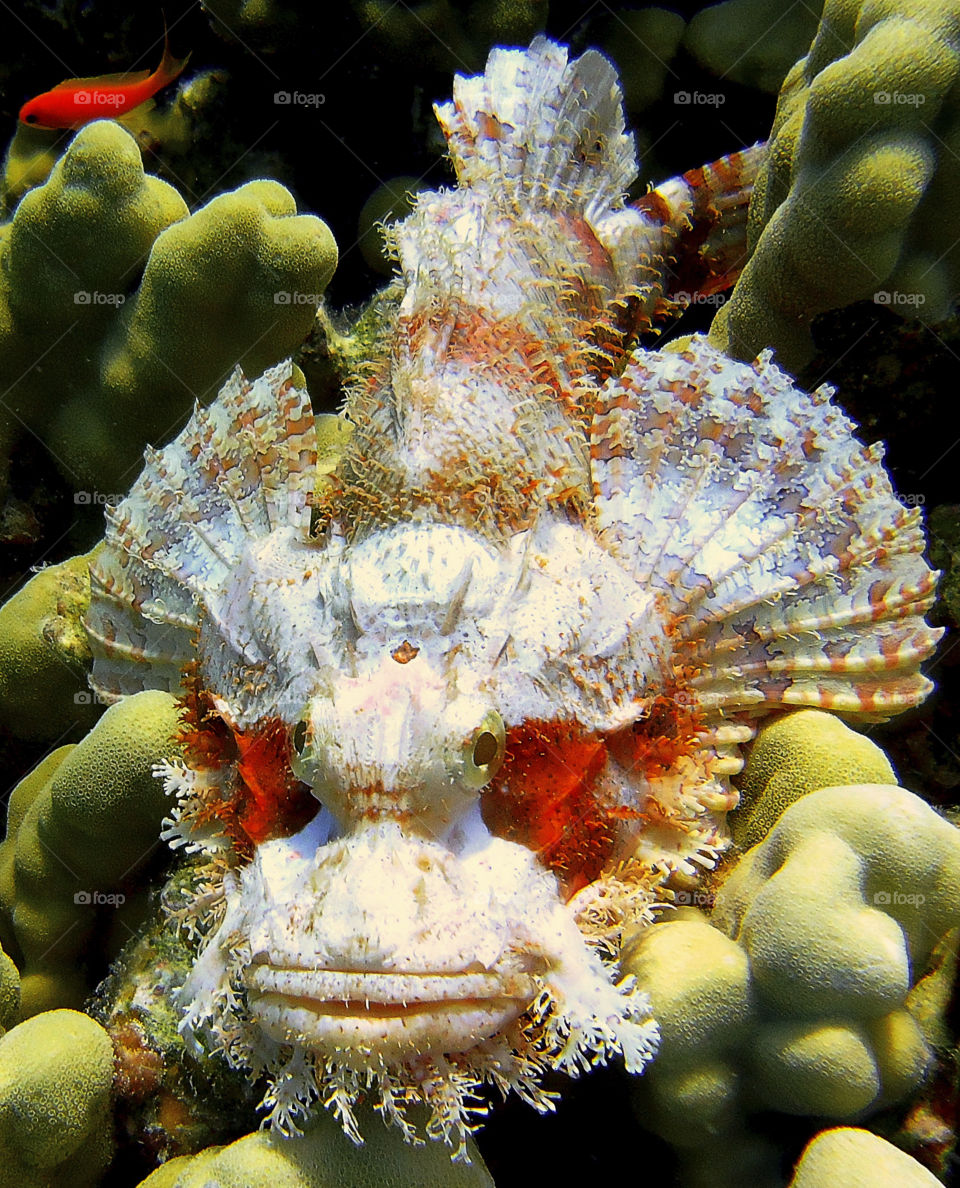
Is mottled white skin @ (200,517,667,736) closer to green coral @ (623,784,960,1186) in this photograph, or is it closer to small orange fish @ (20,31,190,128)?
green coral @ (623,784,960,1186)

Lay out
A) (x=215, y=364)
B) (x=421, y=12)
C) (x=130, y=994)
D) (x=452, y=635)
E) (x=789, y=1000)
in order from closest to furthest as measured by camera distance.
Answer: (x=789, y=1000), (x=452, y=635), (x=130, y=994), (x=215, y=364), (x=421, y=12)

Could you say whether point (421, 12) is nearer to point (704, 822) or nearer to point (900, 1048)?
point (704, 822)

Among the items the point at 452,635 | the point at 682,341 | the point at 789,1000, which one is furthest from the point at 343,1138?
the point at 682,341

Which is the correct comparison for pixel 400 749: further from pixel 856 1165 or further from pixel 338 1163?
pixel 856 1165

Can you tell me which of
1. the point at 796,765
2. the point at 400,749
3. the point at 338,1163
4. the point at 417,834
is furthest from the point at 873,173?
the point at 338,1163

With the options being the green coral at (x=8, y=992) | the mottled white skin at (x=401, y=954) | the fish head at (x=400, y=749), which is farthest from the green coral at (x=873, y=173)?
the green coral at (x=8, y=992)

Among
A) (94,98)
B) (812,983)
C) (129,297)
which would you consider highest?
(94,98)

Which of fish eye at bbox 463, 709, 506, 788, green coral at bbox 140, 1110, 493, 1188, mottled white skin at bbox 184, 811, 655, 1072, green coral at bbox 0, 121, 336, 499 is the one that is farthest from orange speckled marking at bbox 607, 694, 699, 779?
green coral at bbox 0, 121, 336, 499

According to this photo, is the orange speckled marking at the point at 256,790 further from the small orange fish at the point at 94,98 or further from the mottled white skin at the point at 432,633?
the small orange fish at the point at 94,98
